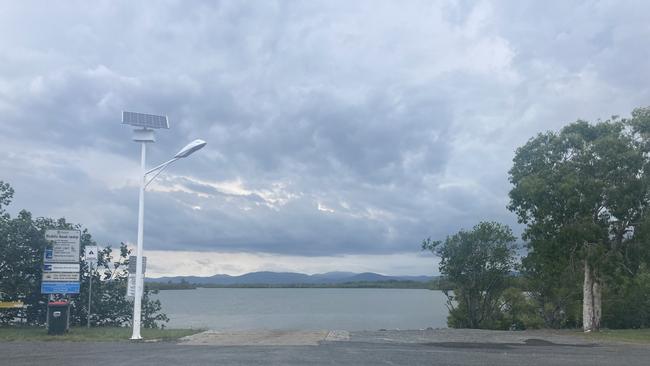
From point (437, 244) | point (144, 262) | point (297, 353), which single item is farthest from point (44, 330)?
point (437, 244)

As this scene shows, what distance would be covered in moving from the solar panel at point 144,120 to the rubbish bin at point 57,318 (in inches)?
276

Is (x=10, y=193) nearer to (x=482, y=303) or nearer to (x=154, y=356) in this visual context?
(x=154, y=356)

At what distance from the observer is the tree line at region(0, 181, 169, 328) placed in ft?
90.7

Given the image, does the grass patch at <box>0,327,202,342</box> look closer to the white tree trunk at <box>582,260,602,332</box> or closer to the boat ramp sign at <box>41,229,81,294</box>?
the boat ramp sign at <box>41,229,81,294</box>

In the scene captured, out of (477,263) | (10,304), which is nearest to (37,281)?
(10,304)

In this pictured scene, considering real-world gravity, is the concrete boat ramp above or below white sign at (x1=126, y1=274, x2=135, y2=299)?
below

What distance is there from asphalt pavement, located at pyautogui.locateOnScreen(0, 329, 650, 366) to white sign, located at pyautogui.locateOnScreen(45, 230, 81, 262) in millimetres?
5425

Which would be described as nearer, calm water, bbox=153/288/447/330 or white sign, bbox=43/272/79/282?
white sign, bbox=43/272/79/282

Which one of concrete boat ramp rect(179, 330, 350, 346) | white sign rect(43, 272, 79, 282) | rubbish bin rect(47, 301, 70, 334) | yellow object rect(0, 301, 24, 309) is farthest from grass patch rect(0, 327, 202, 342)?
yellow object rect(0, 301, 24, 309)

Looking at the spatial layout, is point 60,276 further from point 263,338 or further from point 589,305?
point 589,305

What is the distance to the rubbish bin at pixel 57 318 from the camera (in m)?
23.3

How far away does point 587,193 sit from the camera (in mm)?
27391

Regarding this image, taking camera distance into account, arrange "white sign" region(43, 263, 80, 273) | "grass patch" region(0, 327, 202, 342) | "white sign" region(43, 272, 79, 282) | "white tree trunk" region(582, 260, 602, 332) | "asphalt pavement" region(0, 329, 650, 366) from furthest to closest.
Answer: "white tree trunk" region(582, 260, 602, 332) → "white sign" region(43, 263, 80, 273) → "white sign" region(43, 272, 79, 282) → "grass patch" region(0, 327, 202, 342) → "asphalt pavement" region(0, 329, 650, 366)

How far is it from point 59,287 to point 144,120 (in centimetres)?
735
